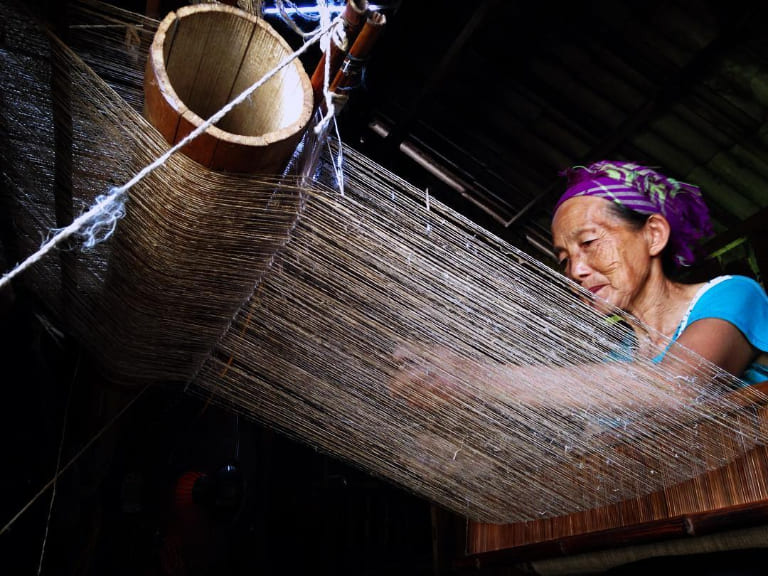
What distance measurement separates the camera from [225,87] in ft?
3.90

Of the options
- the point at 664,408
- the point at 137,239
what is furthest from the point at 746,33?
the point at 137,239

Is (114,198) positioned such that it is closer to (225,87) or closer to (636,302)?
(225,87)

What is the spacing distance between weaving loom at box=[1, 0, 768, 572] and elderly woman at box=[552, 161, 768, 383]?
0.31 metres

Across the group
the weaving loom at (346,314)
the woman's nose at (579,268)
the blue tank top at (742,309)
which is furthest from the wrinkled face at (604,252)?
the weaving loom at (346,314)

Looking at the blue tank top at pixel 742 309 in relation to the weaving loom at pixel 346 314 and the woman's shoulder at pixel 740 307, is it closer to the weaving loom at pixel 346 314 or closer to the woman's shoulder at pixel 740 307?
the woman's shoulder at pixel 740 307

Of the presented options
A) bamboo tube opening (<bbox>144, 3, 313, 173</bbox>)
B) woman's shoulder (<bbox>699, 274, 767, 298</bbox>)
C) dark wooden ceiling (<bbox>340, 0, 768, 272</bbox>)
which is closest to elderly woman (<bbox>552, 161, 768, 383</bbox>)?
woman's shoulder (<bbox>699, 274, 767, 298</bbox>)

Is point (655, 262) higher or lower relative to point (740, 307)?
higher

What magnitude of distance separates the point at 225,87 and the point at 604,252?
56.7 inches

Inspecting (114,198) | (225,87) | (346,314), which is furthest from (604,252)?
(114,198)

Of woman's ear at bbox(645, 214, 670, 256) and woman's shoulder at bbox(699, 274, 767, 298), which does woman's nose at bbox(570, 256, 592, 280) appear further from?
woman's shoulder at bbox(699, 274, 767, 298)

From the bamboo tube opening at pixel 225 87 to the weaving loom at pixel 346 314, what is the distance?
23mm

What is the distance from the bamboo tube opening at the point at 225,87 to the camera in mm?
983

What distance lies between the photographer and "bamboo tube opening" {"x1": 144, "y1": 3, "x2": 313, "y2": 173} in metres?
0.98

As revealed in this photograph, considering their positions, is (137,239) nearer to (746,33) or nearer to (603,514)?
(603,514)
